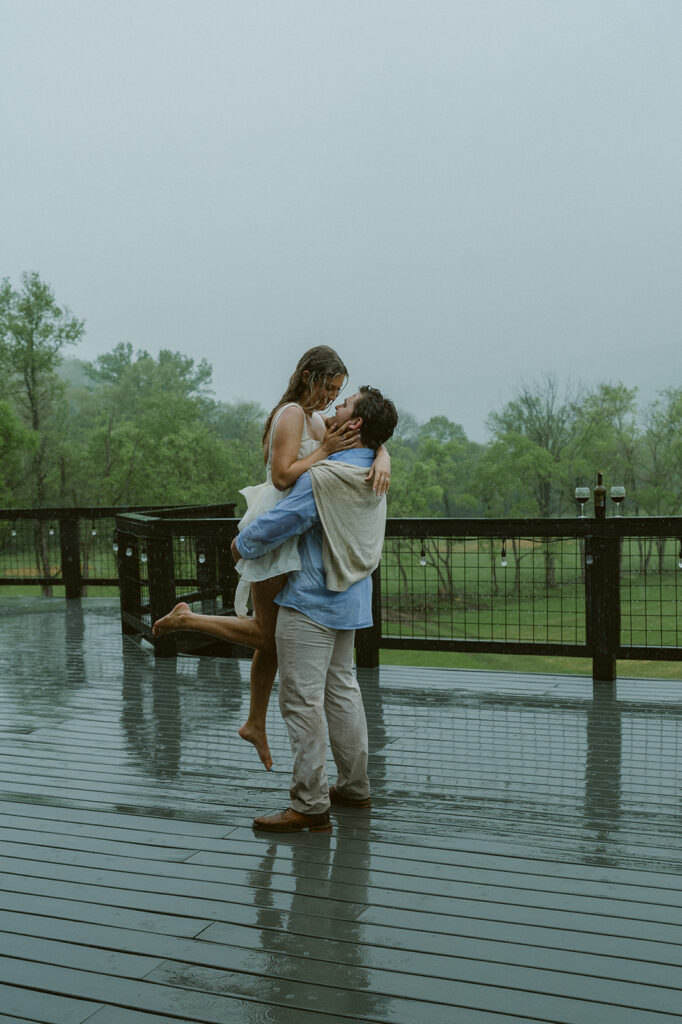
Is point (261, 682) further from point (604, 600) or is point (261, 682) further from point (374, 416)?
point (604, 600)

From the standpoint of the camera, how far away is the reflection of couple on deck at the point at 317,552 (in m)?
2.84

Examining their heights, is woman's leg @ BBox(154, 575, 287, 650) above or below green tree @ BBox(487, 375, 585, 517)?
below

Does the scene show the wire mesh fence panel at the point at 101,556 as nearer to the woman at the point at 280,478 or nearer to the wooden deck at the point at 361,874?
the wooden deck at the point at 361,874

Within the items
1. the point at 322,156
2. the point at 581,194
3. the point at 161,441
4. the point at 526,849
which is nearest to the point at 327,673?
the point at 526,849

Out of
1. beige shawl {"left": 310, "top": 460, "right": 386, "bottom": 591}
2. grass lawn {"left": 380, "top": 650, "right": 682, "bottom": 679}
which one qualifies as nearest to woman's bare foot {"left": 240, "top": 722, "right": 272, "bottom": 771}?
beige shawl {"left": 310, "top": 460, "right": 386, "bottom": 591}

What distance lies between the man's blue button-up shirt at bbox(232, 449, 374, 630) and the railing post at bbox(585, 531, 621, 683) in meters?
2.35

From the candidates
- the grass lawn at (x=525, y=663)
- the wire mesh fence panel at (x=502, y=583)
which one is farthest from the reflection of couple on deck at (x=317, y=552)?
the grass lawn at (x=525, y=663)

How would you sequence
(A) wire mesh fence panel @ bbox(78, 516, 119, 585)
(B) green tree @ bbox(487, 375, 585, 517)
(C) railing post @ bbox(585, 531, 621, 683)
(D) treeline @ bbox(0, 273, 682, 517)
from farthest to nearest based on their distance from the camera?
(B) green tree @ bbox(487, 375, 585, 517) → (D) treeline @ bbox(0, 273, 682, 517) → (A) wire mesh fence panel @ bbox(78, 516, 119, 585) → (C) railing post @ bbox(585, 531, 621, 683)

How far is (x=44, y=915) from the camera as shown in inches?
91.1

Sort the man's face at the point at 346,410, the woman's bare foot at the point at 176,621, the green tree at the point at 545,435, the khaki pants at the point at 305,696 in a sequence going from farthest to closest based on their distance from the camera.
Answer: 1. the green tree at the point at 545,435
2. the woman's bare foot at the point at 176,621
3. the man's face at the point at 346,410
4. the khaki pants at the point at 305,696

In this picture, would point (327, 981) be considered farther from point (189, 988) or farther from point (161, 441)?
point (161, 441)

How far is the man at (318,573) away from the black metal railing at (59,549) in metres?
4.40

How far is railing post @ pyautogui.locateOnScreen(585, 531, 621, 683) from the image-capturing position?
492 cm

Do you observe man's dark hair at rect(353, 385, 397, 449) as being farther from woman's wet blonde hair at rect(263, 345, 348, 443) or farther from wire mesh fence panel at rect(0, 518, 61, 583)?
wire mesh fence panel at rect(0, 518, 61, 583)
